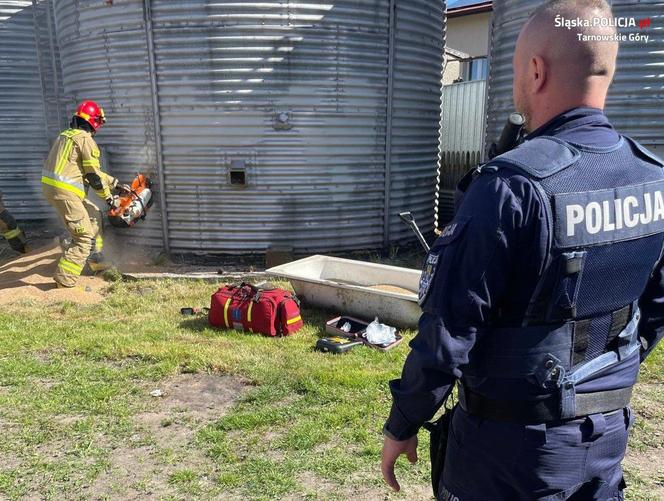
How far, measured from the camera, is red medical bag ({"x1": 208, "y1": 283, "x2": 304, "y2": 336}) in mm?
5539

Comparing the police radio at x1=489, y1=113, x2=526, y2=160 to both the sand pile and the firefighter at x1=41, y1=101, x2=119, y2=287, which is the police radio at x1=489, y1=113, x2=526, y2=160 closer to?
the sand pile

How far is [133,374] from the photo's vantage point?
4.75m

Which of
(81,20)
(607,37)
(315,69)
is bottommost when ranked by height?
(607,37)

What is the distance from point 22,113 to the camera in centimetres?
1193

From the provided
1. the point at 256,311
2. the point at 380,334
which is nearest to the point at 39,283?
the point at 256,311

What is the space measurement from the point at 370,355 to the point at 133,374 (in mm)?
2147

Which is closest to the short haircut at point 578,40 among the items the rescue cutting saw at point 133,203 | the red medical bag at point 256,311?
the red medical bag at point 256,311

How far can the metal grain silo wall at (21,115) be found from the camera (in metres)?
11.6

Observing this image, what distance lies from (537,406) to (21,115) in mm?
13279

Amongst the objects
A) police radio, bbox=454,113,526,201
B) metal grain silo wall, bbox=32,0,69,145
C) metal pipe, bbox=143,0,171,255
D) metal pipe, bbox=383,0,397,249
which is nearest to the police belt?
police radio, bbox=454,113,526,201

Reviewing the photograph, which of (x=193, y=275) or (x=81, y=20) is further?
(x=81, y=20)

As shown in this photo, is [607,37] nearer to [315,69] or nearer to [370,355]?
[370,355]

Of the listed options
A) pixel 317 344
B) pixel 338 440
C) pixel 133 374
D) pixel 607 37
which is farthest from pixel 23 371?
pixel 607 37

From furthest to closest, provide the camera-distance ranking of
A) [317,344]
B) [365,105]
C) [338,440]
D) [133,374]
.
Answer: [365,105]
[317,344]
[133,374]
[338,440]
